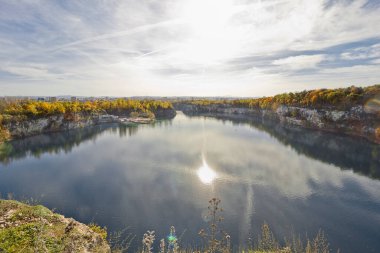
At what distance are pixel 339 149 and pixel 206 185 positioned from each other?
173 ft

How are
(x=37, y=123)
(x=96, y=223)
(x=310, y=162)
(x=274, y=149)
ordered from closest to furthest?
(x=96, y=223) < (x=310, y=162) < (x=274, y=149) < (x=37, y=123)

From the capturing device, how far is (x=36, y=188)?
40594mm

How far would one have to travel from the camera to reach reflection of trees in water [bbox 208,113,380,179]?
56.4 metres

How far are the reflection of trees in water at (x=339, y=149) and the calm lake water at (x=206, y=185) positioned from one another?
0.29 m

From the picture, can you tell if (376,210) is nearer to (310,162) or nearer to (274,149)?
(310,162)

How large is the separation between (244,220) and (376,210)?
65.8 feet

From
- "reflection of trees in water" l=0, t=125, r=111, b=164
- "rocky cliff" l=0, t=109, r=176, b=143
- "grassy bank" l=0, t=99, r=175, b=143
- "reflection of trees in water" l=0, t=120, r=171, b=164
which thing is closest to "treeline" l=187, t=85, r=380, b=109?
"reflection of trees in water" l=0, t=120, r=171, b=164

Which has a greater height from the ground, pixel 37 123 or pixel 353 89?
pixel 353 89

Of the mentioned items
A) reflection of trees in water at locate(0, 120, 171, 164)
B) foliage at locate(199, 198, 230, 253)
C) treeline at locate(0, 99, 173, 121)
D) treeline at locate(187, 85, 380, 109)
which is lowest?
reflection of trees in water at locate(0, 120, 171, 164)

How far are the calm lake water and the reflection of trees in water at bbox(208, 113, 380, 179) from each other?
0.95 feet

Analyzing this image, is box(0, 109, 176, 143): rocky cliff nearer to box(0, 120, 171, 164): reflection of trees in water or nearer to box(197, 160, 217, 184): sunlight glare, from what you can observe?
box(0, 120, 171, 164): reflection of trees in water

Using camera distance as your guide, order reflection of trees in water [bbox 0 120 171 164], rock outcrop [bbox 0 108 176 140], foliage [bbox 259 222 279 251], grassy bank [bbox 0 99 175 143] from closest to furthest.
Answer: foliage [bbox 259 222 279 251]
reflection of trees in water [bbox 0 120 171 164]
rock outcrop [bbox 0 108 176 140]
grassy bank [bbox 0 99 175 143]

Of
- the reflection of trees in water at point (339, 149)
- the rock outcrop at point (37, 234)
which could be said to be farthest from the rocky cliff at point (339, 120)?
the rock outcrop at point (37, 234)

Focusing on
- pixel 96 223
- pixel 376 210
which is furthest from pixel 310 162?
pixel 96 223
